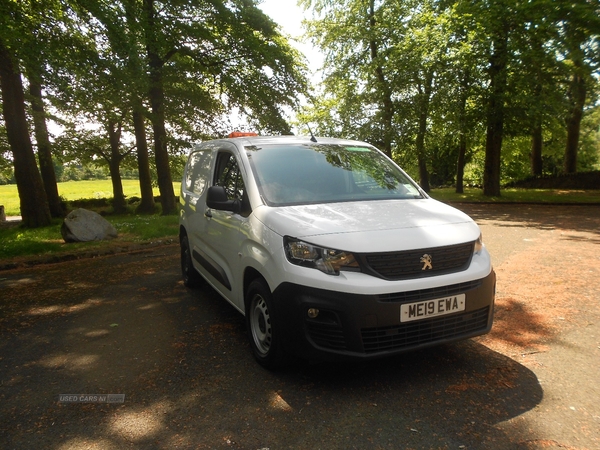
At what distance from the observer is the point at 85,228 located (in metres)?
12.1

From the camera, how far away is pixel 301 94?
20.0m

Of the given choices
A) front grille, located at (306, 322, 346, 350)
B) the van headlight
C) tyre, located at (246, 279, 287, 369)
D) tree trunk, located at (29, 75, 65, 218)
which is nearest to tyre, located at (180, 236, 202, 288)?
tyre, located at (246, 279, 287, 369)

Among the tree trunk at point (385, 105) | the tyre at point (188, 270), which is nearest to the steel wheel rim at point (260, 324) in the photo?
the tyre at point (188, 270)

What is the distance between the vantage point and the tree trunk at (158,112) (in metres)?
16.5

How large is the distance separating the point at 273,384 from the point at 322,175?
2.04m

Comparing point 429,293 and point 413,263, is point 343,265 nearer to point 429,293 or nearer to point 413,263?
point 413,263

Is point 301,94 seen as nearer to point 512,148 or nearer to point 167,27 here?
point 167,27

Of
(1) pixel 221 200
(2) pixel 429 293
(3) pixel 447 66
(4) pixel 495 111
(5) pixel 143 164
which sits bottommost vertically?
(2) pixel 429 293

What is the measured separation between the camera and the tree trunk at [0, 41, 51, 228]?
14516 mm

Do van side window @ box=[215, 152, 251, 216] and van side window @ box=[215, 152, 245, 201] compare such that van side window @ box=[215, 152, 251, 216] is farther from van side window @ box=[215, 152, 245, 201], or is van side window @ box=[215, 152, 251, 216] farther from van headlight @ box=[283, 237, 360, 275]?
van headlight @ box=[283, 237, 360, 275]

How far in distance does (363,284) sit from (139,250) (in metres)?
8.63

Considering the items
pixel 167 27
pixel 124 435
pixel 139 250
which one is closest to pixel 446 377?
pixel 124 435

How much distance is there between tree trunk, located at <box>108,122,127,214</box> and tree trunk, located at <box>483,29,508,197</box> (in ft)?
67.1

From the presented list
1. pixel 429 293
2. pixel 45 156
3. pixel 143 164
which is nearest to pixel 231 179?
pixel 429 293
